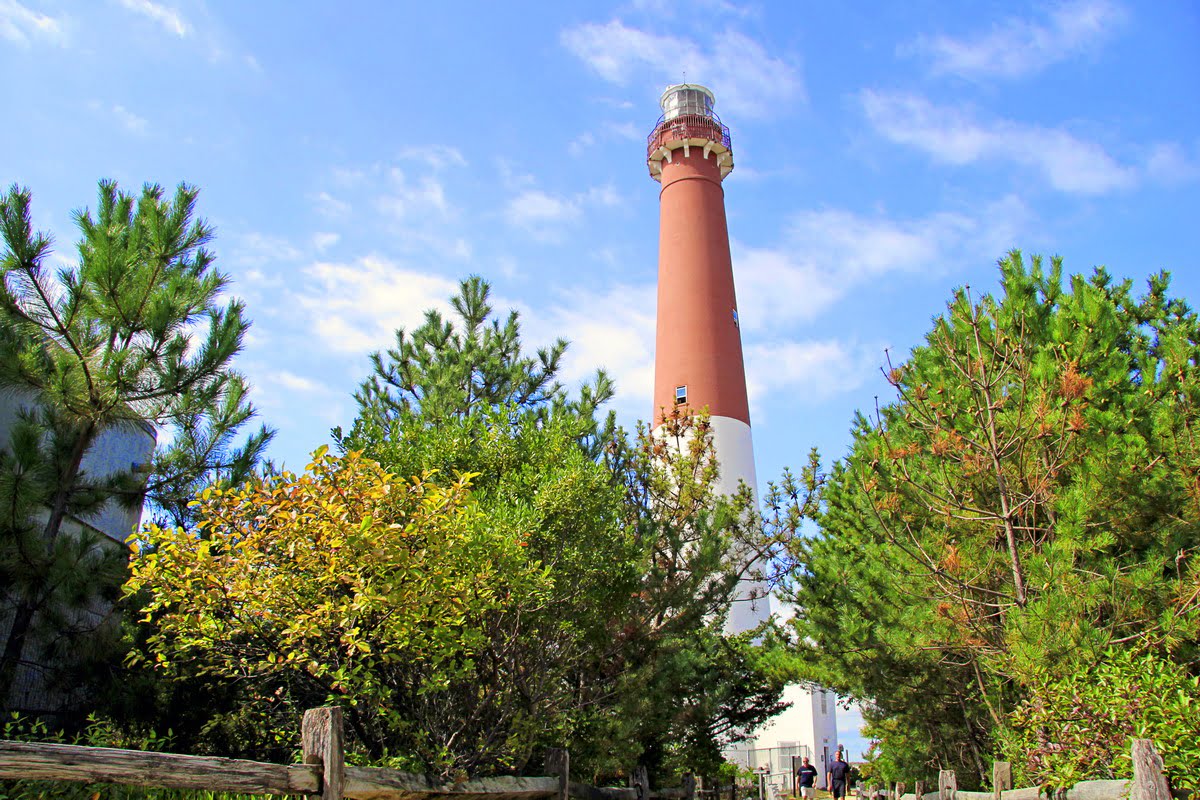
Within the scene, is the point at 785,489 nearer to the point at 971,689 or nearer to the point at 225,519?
the point at 971,689

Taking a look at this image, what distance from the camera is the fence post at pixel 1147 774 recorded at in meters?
4.82

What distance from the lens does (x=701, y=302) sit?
68.0 ft

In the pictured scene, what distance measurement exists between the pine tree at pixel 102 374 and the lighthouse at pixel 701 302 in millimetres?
11616

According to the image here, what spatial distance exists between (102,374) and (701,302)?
14.7 meters

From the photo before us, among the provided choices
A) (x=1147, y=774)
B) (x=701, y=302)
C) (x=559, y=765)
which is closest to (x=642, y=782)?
(x=559, y=765)

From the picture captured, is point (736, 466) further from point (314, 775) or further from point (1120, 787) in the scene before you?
point (314, 775)

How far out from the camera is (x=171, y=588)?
647 centimetres

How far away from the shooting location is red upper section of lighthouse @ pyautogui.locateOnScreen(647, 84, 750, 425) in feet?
66.2

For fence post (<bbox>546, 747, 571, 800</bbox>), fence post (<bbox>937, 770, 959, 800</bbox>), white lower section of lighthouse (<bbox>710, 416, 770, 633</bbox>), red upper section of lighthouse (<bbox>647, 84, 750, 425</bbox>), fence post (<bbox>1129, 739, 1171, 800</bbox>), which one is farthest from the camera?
red upper section of lighthouse (<bbox>647, 84, 750, 425</bbox>)

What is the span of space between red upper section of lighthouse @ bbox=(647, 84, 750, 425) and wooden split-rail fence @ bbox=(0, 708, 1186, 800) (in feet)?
43.0

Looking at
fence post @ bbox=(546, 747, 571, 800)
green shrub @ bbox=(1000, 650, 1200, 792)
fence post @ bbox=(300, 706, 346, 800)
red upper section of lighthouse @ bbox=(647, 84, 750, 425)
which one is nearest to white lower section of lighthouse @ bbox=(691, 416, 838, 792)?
red upper section of lighthouse @ bbox=(647, 84, 750, 425)

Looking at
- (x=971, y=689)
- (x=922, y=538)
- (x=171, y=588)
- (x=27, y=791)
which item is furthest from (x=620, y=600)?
(x=27, y=791)

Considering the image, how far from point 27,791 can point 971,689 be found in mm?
8834

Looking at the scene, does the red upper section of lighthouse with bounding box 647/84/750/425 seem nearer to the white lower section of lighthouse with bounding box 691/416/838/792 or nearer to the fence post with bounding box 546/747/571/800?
the white lower section of lighthouse with bounding box 691/416/838/792
